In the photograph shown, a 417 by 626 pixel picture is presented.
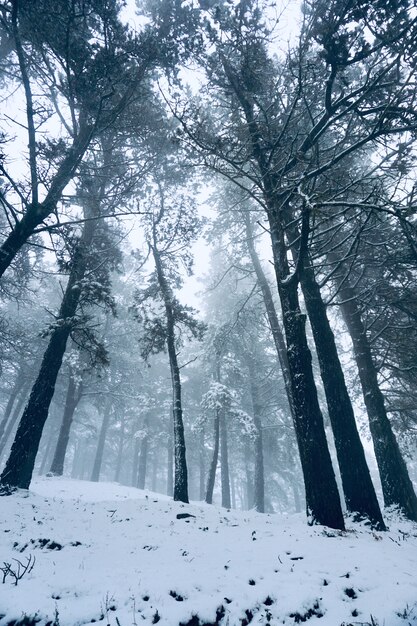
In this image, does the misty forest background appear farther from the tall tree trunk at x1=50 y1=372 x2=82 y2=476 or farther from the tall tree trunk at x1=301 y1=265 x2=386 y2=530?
the tall tree trunk at x1=50 y1=372 x2=82 y2=476

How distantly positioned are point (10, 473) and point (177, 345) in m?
6.97

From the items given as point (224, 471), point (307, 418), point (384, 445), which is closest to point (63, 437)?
point (224, 471)

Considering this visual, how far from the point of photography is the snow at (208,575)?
2.88m

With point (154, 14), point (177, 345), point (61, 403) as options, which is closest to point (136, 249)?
point (177, 345)

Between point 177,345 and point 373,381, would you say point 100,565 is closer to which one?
point 373,381

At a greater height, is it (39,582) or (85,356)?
(85,356)

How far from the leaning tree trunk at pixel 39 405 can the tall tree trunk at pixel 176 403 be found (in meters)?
3.45

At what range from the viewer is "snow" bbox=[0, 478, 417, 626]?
2879 millimetres

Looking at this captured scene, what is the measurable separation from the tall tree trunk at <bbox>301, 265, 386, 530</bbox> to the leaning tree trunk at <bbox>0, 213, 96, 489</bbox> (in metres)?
5.56

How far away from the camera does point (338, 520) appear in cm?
530

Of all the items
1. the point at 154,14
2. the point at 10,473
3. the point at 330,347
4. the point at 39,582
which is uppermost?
the point at 154,14

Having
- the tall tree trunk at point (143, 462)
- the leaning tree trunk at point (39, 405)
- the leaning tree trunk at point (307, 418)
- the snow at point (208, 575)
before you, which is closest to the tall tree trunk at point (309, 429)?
the leaning tree trunk at point (307, 418)

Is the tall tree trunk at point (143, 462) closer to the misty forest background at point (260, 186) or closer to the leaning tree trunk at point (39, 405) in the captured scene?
the misty forest background at point (260, 186)

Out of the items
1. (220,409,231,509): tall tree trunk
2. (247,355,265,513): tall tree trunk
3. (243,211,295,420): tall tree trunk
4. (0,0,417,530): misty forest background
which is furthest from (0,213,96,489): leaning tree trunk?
(220,409,231,509): tall tree trunk
